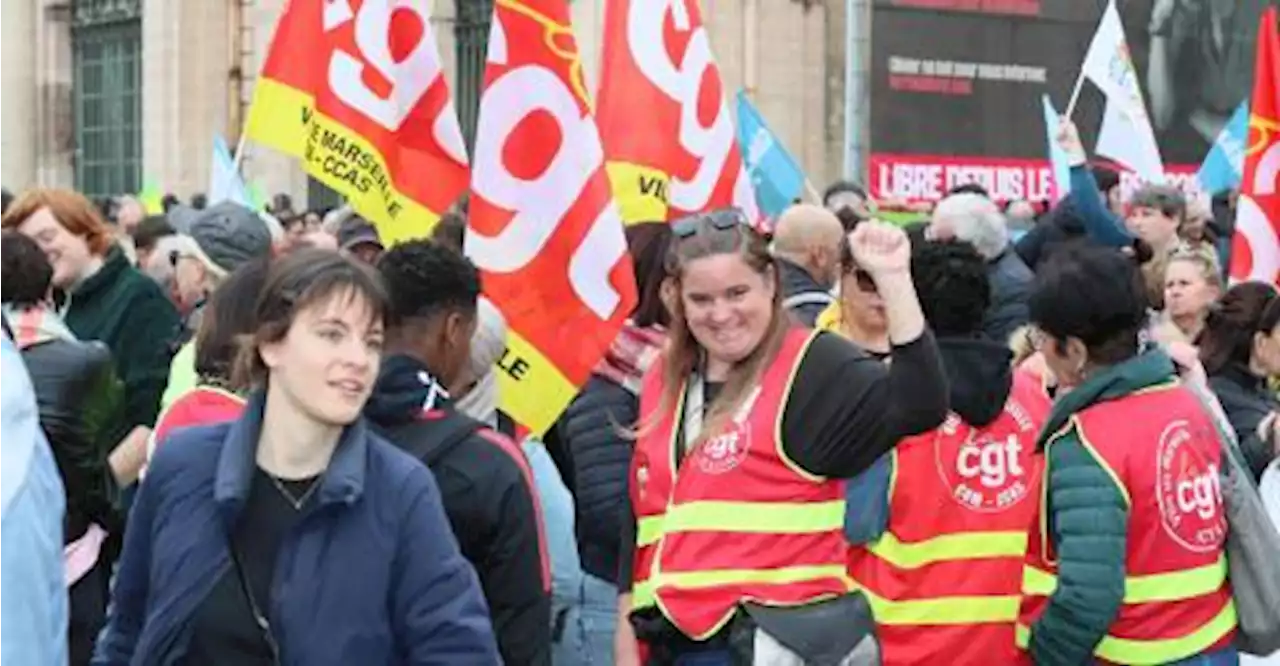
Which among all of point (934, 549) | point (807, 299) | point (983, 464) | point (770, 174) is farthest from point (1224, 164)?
point (934, 549)

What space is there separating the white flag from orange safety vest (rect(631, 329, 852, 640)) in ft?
32.1

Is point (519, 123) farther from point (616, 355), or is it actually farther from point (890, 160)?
point (890, 160)

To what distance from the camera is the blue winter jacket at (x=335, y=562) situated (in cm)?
449

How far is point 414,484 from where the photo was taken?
4.62 m

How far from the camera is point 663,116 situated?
969cm

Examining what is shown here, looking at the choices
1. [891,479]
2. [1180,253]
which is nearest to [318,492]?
[891,479]

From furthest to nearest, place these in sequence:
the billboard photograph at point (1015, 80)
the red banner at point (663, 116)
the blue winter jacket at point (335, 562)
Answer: the billboard photograph at point (1015, 80) < the red banner at point (663, 116) < the blue winter jacket at point (335, 562)

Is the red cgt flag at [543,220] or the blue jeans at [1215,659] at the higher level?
the red cgt flag at [543,220]

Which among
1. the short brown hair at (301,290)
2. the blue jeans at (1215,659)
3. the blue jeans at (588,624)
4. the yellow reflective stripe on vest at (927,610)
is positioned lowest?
the blue jeans at (588,624)

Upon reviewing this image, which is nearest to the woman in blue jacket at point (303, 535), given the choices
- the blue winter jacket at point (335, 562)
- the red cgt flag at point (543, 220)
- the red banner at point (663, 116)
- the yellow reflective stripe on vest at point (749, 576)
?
the blue winter jacket at point (335, 562)

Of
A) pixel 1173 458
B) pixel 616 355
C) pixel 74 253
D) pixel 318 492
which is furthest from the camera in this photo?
pixel 74 253

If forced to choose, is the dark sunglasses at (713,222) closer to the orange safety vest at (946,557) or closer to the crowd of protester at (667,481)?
the crowd of protester at (667,481)

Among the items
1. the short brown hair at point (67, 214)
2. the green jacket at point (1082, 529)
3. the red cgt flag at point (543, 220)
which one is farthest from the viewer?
the short brown hair at point (67, 214)

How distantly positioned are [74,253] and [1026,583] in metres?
4.20
